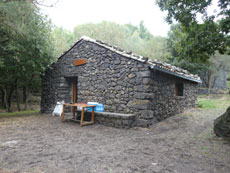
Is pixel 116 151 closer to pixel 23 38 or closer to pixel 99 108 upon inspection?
pixel 99 108

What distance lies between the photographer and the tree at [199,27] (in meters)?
5.03

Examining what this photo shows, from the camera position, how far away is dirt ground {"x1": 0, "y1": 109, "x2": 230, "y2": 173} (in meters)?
2.85

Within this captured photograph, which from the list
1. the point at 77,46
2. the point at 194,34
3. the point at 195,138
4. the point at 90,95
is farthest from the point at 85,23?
the point at 195,138

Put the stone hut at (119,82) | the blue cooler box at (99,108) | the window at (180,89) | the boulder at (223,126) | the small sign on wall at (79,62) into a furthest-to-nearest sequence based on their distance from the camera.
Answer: the window at (180,89), the small sign on wall at (79,62), the blue cooler box at (99,108), the stone hut at (119,82), the boulder at (223,126)

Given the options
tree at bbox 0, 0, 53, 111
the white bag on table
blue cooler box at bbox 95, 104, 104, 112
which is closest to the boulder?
blue cooler box at bbox 95, 104, 104, 112

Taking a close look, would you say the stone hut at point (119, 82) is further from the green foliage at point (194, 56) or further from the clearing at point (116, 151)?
the clearing at point (116, 151)

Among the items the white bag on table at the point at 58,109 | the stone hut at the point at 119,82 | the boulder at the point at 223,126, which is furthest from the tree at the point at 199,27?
the white bag on table at the point at 58,109

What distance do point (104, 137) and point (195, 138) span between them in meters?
2.61

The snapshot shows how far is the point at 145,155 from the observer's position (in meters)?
3.43

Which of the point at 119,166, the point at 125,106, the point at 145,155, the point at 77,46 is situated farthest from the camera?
the point at 77,46

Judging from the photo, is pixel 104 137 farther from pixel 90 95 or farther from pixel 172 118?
pixel 172 118

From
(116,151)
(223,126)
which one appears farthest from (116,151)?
(223,126)

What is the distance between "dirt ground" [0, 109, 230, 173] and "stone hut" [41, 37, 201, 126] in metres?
1.06

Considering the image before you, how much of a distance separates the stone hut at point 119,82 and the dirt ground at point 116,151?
1.06 m
